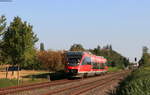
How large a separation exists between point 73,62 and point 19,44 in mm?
9863

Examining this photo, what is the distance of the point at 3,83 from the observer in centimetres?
3041

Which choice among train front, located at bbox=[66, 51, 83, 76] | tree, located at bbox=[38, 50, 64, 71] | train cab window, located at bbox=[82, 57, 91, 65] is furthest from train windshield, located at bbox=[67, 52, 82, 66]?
tree, located at bbox=[38, 50, 64, 71]

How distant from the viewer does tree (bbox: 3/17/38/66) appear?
45688 millimetres

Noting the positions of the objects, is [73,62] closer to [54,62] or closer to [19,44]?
[19,44]

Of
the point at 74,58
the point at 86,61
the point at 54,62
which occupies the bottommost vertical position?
the point at 86,61

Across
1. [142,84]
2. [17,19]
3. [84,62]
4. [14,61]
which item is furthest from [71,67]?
[142,84]

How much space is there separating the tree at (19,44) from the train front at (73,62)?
314 inches

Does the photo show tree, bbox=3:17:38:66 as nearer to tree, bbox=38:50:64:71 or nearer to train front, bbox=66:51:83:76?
train front, bbox=66:51:83:76

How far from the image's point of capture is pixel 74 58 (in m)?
40.6

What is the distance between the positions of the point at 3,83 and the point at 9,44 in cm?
1684

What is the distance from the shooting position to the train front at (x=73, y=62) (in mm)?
39828

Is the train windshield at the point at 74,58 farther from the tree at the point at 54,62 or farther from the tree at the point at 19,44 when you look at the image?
the tree at the point at 54,62

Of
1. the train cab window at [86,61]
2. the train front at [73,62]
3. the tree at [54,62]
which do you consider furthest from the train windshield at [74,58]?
the tree at [54,62]

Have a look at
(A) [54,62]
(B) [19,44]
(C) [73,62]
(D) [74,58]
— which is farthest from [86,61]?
(A) [54,62]
